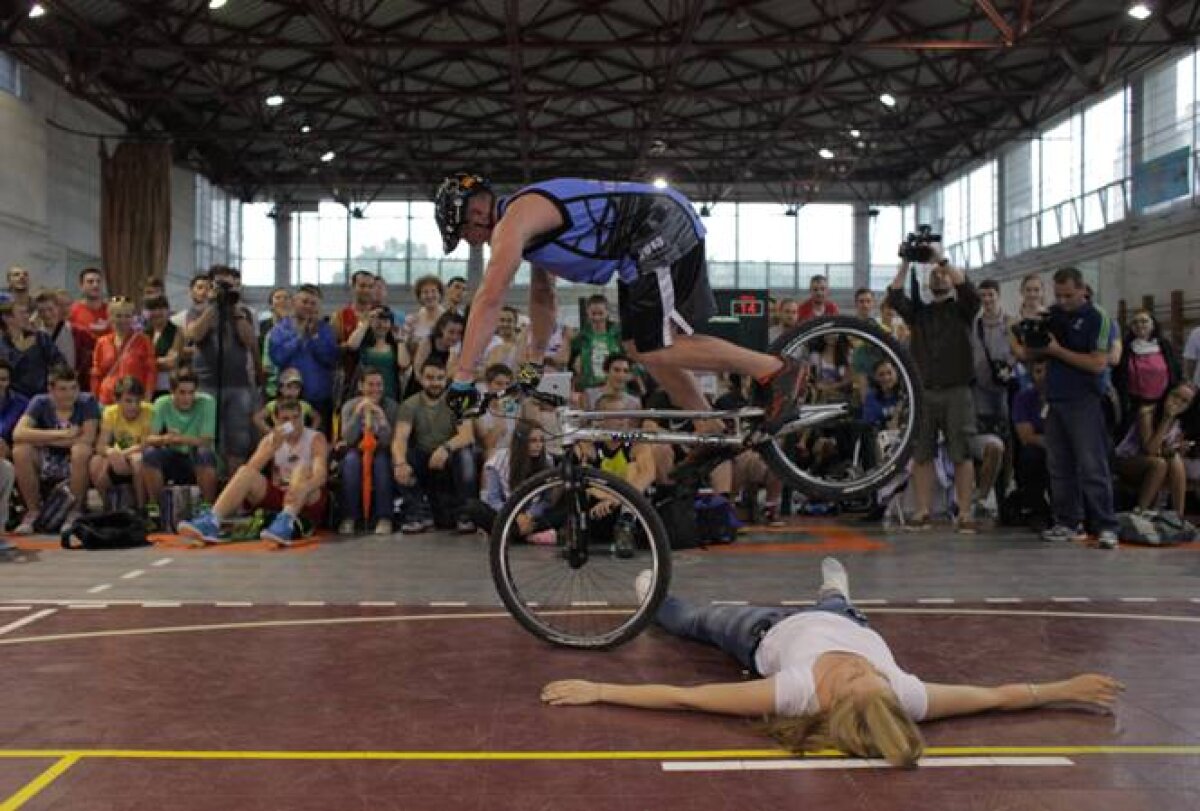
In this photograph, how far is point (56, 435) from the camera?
785 cm

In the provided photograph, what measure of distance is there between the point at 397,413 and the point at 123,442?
2.30 meters

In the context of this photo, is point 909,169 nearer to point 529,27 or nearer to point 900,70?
point 900,70

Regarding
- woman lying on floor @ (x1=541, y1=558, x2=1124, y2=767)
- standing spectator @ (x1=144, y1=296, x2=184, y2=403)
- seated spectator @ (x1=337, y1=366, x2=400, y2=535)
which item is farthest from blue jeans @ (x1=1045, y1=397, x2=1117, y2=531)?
standing spectator @ (x1=144, y1=296, x2=184, y2=403)

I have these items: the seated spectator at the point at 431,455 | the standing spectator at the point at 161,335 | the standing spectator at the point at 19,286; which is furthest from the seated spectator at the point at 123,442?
the seated spectator at the point at 431,455

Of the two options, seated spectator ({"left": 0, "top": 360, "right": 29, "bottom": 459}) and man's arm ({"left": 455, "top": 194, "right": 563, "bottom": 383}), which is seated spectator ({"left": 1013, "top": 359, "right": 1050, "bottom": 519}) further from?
seated spectator ({"left": 0, "top": 360, "right": 29, "bottom": 459})

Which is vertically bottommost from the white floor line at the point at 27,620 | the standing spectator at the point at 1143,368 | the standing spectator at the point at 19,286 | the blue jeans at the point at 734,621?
the white floor line at the point at 27,620

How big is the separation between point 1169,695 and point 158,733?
348 cm

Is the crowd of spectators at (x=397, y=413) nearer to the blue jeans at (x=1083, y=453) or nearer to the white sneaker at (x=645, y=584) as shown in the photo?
the blue jeans at (x=1083, y=453)

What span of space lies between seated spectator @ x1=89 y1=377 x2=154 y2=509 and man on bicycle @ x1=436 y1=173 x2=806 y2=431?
17.1 ft

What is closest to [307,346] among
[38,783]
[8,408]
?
[8,408]

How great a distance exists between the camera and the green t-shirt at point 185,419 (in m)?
8.05

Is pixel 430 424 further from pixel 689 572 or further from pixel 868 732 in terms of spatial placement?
pixel 868 732

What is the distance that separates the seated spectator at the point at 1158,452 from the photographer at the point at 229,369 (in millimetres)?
7389

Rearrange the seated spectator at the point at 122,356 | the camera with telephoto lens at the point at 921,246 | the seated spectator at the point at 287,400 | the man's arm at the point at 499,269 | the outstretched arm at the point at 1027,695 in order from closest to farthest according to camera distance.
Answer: the outstretched arm at the point at 1027,695
the man's arm at the point at 499,269
the camera with telephoto lens at the point at 921,246
the seated spectator at the point at 287,400
the seated spectator at the point at 122,356
